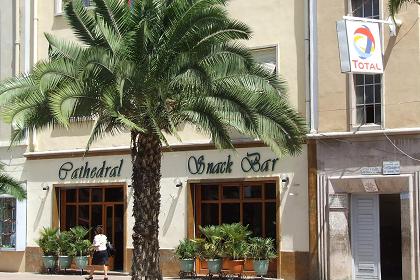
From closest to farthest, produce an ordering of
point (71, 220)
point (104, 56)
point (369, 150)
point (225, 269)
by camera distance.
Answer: point (104, 56) → point (369, 150) → point (225, 269) → point (71, 220)

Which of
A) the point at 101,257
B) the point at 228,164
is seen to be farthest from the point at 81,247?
the point at 228,164

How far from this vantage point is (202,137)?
26281 mm

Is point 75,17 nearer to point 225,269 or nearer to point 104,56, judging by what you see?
point 104,56

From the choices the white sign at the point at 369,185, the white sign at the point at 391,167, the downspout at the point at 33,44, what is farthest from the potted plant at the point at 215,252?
the downspout at the point at 33,44

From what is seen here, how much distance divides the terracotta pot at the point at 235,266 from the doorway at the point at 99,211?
4946 millimetres

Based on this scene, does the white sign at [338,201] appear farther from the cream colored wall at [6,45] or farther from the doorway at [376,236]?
the cream colored wall at [6,45]

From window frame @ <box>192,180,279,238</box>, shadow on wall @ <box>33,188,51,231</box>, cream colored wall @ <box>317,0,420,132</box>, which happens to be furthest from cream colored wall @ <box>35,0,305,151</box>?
shadow on wall @ <box>33,188,51,231</box>

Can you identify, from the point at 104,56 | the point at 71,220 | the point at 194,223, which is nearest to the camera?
the point at 104,56

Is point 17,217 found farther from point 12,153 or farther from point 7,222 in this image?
point 12,153

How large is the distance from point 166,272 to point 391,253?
7416mm

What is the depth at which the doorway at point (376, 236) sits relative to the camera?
76.1 feet

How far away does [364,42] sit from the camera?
→ 2183 cm

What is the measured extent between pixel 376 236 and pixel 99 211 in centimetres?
1033

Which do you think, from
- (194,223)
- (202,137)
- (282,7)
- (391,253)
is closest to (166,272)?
(194,223)
